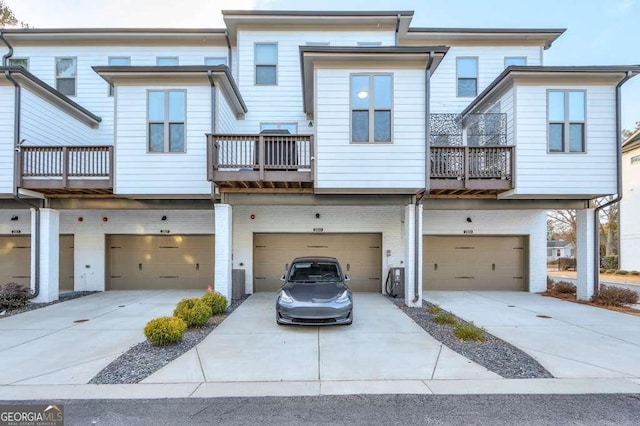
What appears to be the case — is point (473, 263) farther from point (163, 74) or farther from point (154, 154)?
point (163, 74)

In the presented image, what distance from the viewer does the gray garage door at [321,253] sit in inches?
452

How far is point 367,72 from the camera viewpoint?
26.6 feet

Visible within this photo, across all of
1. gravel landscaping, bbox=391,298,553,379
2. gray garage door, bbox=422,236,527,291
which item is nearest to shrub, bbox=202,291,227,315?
gravel landscaping, bbox=391,298,553,379

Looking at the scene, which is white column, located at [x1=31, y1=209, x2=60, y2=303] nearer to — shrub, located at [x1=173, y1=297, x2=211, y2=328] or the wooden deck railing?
the wooden deck railing

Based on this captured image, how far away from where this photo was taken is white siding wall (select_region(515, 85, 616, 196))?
8789mm

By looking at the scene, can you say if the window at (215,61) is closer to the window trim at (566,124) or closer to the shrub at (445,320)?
the window trim at (566,124)

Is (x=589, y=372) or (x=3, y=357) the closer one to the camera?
(x=589, y=372)

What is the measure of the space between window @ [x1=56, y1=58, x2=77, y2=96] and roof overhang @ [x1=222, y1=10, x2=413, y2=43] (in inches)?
246

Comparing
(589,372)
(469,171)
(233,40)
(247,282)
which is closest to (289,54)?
(233,40)

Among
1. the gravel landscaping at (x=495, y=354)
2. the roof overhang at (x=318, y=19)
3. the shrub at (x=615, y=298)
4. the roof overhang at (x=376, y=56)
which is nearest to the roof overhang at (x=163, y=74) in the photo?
the roof overhang at (x=376, y=56)

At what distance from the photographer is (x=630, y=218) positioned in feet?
65.5

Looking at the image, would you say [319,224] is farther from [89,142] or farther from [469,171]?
[89,142]

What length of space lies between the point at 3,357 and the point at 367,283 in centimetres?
928

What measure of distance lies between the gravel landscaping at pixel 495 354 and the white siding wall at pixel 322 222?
4621mm
